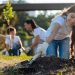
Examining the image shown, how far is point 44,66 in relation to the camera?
6746 millimetres

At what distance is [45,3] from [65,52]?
46.1 ft

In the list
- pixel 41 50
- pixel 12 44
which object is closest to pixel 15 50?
pixel 12 44

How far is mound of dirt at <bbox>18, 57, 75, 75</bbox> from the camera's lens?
6.51 metres

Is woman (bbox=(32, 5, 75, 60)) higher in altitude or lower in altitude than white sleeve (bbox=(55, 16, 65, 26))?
lower

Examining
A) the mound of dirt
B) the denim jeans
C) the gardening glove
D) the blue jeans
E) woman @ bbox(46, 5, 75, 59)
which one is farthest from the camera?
the denim jeans

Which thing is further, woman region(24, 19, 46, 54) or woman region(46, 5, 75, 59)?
woman region(24, 19, 46, 54)

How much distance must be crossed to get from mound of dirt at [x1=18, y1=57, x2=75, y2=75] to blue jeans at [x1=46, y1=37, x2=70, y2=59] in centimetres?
67

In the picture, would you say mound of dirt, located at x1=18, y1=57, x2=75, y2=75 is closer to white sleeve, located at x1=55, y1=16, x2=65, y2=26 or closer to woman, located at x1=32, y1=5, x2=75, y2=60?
woman, located at x1=32, y1=5, x2=75, y2=60

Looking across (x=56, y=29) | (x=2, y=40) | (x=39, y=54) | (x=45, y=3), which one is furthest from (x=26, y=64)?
(x=45, y=3)

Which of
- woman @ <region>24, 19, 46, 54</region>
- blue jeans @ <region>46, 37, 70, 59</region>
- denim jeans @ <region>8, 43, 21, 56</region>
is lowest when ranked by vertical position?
denim jeans @ <region>8, 43, 21, 56</region>

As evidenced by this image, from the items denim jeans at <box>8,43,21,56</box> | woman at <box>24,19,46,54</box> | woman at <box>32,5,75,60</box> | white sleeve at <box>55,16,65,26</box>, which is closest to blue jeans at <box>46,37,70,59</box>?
woman at <box>32,5,75,60</box>

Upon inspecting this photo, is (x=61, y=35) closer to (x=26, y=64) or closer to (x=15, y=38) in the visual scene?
(x=26, y=64)

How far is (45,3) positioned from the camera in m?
21.6

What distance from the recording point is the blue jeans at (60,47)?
7637 mm
